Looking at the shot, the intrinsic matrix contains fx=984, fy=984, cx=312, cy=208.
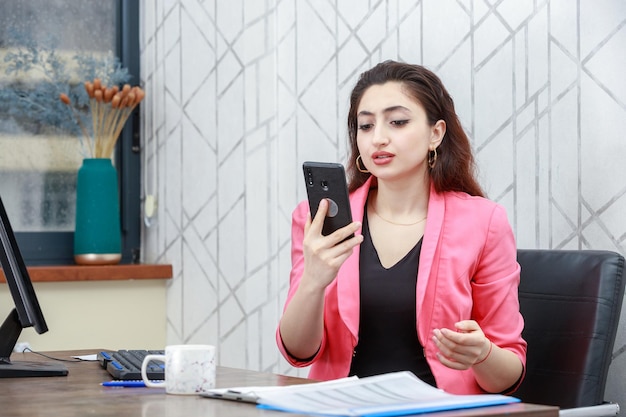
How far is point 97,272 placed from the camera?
3266mm

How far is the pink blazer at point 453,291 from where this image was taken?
1914 millimetres

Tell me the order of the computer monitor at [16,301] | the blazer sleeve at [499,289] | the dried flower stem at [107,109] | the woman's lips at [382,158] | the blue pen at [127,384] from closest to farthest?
1. the blue pen at [127,384]
2. the computer monitor at [16,301]
3. the blazer sleeve at [499,289]
4. the woman's lips at [382,158]
5. the dried flower stem at [107,109]

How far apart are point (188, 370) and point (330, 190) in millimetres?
431

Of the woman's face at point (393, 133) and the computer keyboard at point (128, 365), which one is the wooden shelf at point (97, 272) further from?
the woman's face at point (393, 133)

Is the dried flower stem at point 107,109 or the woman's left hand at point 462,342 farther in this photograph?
the dried flower stem at point 107,109

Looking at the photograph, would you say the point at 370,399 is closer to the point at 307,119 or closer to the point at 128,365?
the point at 128,365

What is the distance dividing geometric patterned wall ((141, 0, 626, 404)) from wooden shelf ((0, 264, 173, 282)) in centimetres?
8

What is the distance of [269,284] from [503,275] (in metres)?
1.15

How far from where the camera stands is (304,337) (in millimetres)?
1917

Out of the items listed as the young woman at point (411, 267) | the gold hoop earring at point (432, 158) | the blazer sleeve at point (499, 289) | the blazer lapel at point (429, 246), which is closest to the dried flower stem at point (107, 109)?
the young woman at point (411, 267)

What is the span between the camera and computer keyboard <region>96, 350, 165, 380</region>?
5.08 ft

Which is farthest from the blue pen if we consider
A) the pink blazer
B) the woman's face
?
the woman's face

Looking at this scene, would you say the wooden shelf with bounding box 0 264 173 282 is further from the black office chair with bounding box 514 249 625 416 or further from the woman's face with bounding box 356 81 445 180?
the black office chair with bounding box 514 249 625 416

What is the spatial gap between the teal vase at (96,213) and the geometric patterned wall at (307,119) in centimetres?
21
